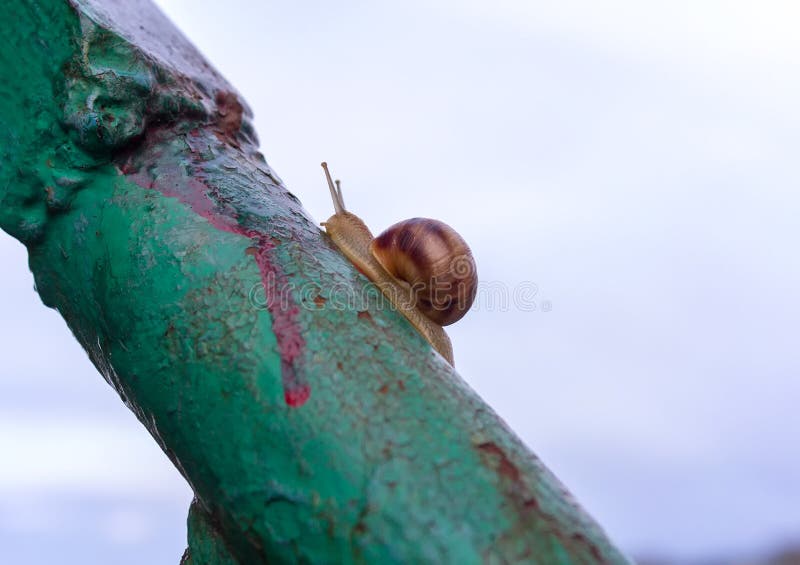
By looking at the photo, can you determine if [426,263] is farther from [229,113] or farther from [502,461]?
[502,461]

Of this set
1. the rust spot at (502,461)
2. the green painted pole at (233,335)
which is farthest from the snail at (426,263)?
the rust spot at (502,461)

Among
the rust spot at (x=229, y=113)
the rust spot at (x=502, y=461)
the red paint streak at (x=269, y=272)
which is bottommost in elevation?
the rust spot at (x=502, y=461)

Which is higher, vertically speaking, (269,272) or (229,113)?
(229,113)

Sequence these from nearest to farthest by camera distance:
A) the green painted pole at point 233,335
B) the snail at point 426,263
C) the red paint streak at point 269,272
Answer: the green painted pole at point 233,335 → the red paint streak at point 269,272 → the snail at point 426,263

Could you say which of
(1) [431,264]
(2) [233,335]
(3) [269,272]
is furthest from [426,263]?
(2) [233,335]

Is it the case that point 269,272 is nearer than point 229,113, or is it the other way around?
point 269,272

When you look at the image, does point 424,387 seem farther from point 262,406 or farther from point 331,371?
point 262,406

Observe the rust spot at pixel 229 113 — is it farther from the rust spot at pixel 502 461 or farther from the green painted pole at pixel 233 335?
the rust spot at pixel 502 461
